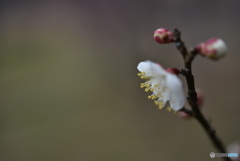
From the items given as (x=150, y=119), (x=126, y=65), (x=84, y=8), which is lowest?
(x=150, y=119)

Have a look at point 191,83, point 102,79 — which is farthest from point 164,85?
point 102,79

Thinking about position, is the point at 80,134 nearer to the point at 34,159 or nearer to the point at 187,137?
the point at 34,159

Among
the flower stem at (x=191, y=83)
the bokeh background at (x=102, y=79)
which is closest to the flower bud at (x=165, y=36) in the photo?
the flower stem at (x=191, y=83)

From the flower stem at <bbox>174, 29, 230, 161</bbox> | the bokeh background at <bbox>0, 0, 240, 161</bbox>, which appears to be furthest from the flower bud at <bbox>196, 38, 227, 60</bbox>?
Answer: the bokeh background at <bbox>0, 0, 240, 161</bbox>

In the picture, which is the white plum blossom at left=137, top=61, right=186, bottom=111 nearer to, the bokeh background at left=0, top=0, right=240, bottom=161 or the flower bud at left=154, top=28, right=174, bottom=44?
the flower bud at left=154, top=28, right=174, bottom=44

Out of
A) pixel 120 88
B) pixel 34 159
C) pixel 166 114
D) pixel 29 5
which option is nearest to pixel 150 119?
pixel 166 114

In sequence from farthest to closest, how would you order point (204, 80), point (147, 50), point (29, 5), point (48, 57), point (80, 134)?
point (29, 5)
point (48, 57)
point (147, 50)
point (204, 80)
point (80, 134)
